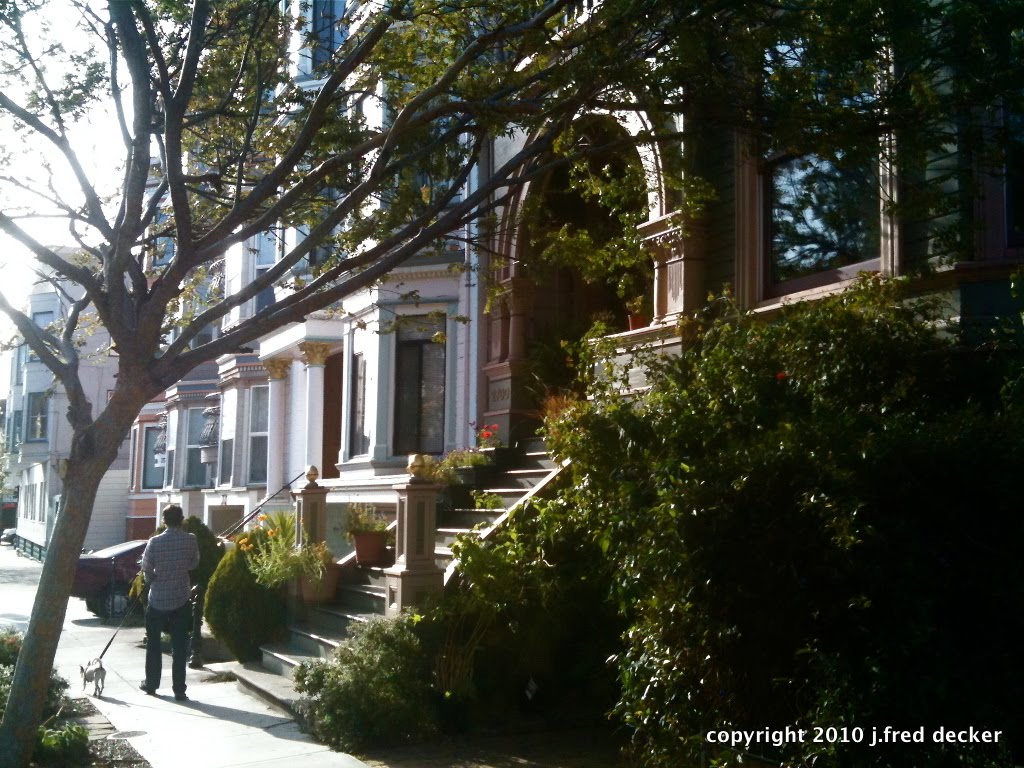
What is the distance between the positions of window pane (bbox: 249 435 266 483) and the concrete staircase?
509 inches

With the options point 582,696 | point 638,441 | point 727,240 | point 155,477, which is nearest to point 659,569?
point 638,441

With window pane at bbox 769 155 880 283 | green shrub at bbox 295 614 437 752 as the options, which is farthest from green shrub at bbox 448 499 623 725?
window pane at bbox 769 155 880 283

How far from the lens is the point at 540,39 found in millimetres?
9844

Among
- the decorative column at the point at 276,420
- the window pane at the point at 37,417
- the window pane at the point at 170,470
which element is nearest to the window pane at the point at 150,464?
the window pane at the point at 170,470

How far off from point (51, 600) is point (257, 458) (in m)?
17.6

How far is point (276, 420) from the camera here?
76.1 feet

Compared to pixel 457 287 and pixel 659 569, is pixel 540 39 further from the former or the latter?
pixel 457 287

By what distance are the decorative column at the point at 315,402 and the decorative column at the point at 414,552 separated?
11052 millimetres

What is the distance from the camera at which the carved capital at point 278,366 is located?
905 inches

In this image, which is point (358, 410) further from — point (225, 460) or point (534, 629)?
point (225, 460)

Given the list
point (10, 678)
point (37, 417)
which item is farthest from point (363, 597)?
point (37, 417)

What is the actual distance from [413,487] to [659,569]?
14.1 ft

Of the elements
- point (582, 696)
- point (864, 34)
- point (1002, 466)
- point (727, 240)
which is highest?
point (864, 34)

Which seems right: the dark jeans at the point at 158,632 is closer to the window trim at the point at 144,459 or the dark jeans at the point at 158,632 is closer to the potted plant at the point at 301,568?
the potted plant at the point at 301,568
